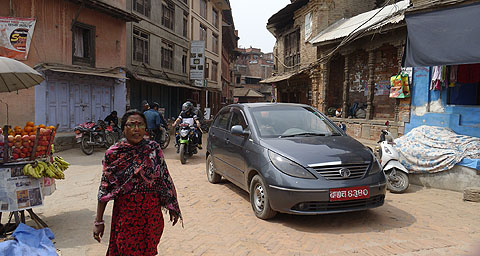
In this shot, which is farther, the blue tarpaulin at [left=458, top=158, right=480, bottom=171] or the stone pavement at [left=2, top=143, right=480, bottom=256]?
the blue tarpaulin at [left=458, top=158, right=480, bottom=171]

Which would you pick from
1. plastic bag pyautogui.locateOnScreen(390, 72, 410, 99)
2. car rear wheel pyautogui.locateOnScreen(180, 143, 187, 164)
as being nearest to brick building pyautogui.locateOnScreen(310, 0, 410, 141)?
plastic bag pyautogui.locateOnScreen(390, 72, 410, 99)

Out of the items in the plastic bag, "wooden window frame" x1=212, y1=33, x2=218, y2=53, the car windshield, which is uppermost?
"wooden window frame" x1=212, y1=33, x2=218, y2=53

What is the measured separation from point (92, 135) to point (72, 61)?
3.43m

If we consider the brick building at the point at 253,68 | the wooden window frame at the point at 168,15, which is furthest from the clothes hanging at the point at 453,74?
the brick building at the point at 253,68

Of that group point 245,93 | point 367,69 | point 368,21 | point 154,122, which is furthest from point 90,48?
point 245,93

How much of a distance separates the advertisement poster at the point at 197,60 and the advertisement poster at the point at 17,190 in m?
19.8

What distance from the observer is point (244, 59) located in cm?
6378

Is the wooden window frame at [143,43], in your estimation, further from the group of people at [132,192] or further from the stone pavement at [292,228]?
the group of people at [132,192]

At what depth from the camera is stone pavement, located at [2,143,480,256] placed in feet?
12.3

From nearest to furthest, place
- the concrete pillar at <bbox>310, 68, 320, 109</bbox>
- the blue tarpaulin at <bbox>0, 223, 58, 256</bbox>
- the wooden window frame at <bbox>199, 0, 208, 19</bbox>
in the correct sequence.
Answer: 1. the blue tarpaulin at <bbox>0, 223, 58, 256</bbox>
2. the concrete pillar at <bbox>310, 68, 320, 109</bbox>
3. the wooden window frame at <bbox>199, 0, 208, 19</bbox>

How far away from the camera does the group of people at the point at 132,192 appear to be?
8.18 feet

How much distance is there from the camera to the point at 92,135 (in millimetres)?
11148

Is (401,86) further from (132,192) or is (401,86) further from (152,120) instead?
(132,192)

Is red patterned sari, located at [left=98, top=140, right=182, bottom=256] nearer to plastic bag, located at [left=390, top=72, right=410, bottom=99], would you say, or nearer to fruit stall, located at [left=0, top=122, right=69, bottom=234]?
fruit stall, located at [left=0, top=122, right=69, bottom=234]
